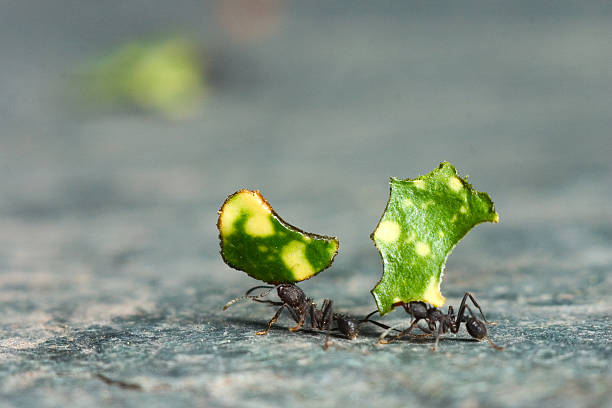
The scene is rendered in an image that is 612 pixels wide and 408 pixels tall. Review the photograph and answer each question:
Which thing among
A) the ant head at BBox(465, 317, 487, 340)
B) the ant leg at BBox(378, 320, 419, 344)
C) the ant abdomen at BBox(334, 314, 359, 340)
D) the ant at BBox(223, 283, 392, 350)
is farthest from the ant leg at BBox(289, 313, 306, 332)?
the ant head at BBox(465, 317, 487, 340)

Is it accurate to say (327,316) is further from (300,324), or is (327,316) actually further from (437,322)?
(437,322)

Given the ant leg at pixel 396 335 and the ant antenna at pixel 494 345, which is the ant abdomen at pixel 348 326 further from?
the ant antenna at pixel 494 345

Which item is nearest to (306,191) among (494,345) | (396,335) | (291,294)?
(291,294)

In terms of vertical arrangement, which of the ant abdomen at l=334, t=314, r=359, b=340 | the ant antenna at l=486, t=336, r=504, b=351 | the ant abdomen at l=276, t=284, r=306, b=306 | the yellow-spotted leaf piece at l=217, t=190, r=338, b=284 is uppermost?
the yellow-spotted leaf piece at l=217, t=190, r=338, b=284

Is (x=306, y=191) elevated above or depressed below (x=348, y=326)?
above

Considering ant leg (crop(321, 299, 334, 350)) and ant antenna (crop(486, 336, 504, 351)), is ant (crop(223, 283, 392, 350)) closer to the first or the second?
ant leg (crop(321, 299, 334, 350))

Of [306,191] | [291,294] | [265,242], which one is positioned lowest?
[291,294]

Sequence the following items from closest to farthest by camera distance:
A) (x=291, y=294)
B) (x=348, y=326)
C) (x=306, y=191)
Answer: (x=348, y=326) → (x=291, y=294) → (x=306, y=191)
